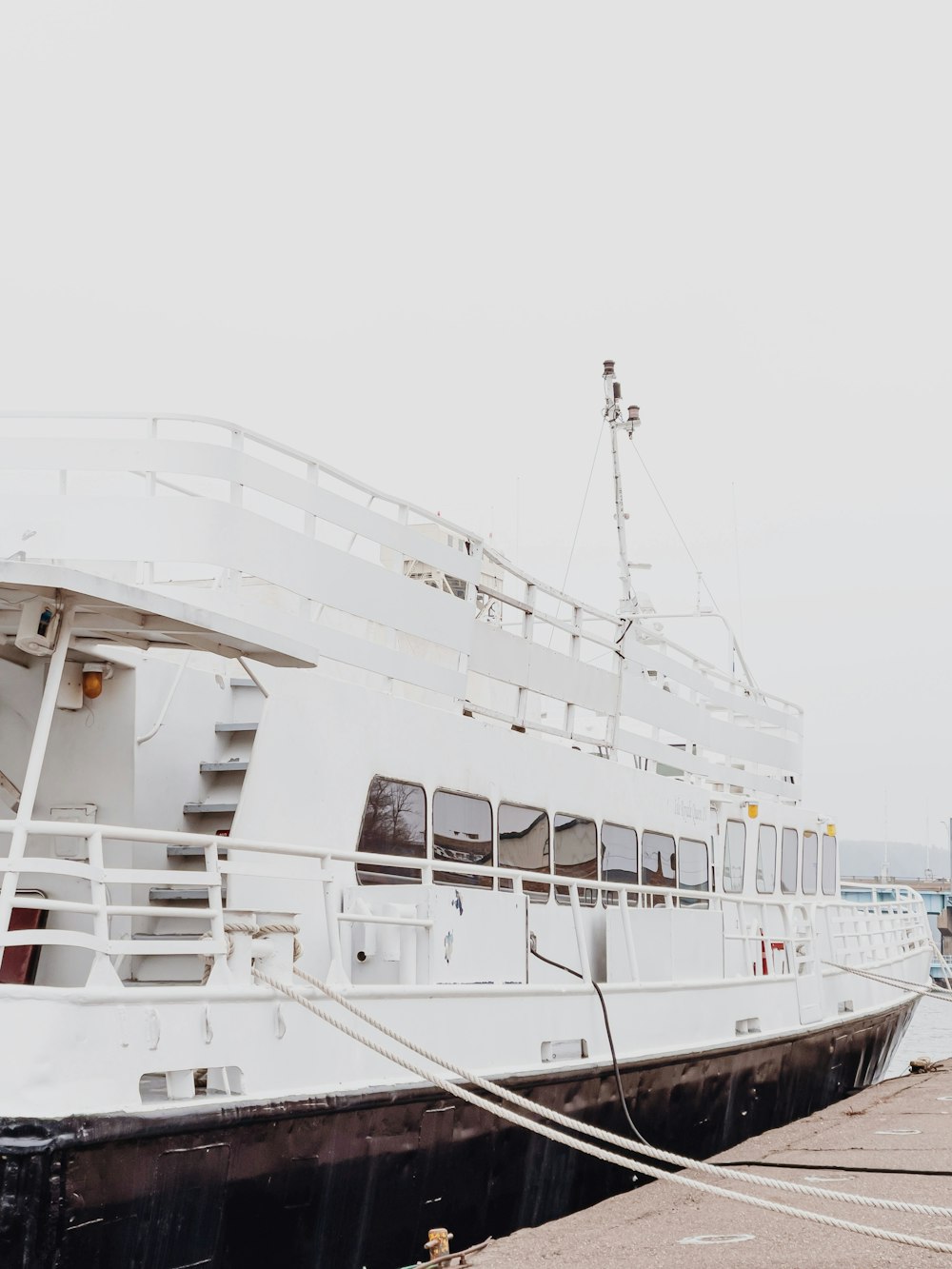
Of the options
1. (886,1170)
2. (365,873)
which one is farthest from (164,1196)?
(886,1170)

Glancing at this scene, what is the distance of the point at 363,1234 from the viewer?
7.30m

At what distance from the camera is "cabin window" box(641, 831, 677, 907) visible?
1273 cm

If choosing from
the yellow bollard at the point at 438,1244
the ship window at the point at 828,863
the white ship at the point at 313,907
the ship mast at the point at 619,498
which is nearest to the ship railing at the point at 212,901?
the white ship at the point at 313,907

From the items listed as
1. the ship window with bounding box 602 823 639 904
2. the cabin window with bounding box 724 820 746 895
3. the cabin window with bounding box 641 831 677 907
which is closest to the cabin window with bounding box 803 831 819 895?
the cabin window with bounding box 724 820 746 895

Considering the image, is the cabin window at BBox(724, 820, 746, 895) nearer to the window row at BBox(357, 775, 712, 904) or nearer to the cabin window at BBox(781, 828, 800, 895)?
the window row at BBox(357, 775, 712, 904)

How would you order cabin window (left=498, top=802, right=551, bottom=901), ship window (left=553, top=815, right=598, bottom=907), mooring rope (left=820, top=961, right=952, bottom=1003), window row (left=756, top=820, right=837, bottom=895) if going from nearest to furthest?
1. cabin window (left=498, top=802, right=551, bottom=901)
2. ship window (left=553, top=815, right=598, bottom=907)
3. mooring rope (left=820, top=961, right=952, bottom=1003)
4. window row (left=756, top=820, right=837, bottom=895)

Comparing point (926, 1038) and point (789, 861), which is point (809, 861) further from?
point (926, 1038)

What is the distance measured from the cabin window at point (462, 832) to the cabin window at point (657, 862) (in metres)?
2.51

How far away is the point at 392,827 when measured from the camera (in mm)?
9516

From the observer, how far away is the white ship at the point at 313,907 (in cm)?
630

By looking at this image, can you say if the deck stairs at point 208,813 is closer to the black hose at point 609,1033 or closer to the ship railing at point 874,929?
the black hose at point 609,1033

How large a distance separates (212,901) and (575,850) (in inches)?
208

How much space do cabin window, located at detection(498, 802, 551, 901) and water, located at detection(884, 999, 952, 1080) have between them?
43.2ft

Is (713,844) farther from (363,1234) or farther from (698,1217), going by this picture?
(363,1234)
